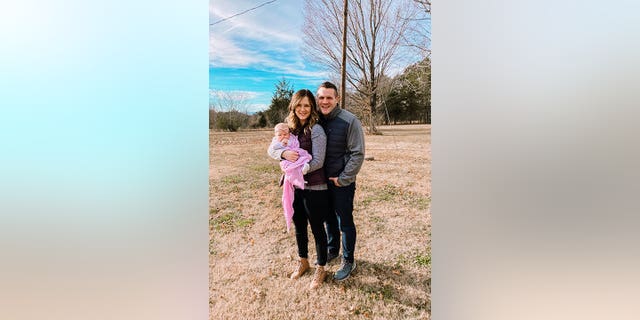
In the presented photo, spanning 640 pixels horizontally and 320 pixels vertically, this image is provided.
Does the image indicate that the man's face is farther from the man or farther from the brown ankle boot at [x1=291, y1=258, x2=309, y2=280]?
the brown ankle boot at [x1=291, y1=258, x2=309, y2=280]

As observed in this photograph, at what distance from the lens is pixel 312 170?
232 centimetres

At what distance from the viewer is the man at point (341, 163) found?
2.29m

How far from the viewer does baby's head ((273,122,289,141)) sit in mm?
2396

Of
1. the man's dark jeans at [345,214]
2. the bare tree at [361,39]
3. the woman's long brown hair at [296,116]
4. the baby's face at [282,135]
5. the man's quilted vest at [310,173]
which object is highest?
the bare tree at [361,39]

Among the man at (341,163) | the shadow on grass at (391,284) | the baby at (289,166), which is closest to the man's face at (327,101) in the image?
the man at (341,163)

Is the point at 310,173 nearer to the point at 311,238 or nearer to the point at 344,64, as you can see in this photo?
the point at 311,238

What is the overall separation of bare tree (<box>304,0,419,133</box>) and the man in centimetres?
20

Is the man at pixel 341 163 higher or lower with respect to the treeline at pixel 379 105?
lower

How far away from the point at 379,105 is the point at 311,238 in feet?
3.56

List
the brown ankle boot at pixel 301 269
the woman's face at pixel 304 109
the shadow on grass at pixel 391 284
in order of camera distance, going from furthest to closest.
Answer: the brown ankle boot at pixel 301 269 < the woman's face at pixel 304 109 < the shadow on grass at pixel 391 284

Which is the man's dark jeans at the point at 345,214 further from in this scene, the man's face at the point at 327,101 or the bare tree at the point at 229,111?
the bare tree at the point at 229,111
